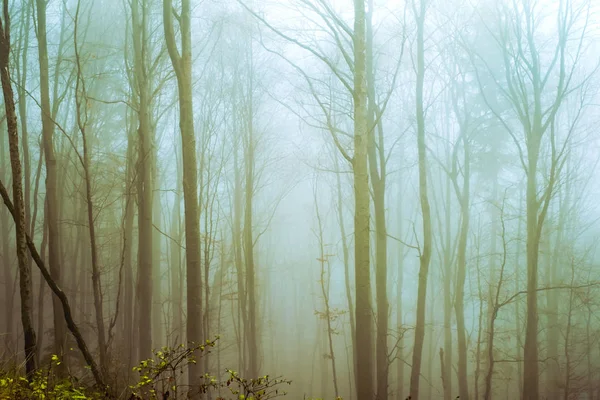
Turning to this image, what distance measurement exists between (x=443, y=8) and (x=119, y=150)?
1151cm

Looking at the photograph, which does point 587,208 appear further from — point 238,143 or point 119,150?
point 119,150

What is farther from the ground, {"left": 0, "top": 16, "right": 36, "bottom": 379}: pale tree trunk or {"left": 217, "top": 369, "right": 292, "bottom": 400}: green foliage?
{"left": 0, "top": 16, "right": 36, "bottom": 379}: pale tree trunk

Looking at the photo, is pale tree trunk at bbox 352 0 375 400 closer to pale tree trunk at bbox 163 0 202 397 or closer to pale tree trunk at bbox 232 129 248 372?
pale tree trunk at bbox 163 0 202 397

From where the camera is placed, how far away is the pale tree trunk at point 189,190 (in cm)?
533

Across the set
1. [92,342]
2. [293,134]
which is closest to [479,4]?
[293,134]

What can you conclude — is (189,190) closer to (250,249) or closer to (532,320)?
(250,249)

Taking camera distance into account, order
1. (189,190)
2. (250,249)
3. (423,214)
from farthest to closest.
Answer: (250,249) < (423,214) < (189,190)

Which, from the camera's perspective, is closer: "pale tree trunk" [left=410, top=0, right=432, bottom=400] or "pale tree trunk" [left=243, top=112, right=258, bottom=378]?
"pale tree trunk" [left=410, top=0, right=432, bottom=400]

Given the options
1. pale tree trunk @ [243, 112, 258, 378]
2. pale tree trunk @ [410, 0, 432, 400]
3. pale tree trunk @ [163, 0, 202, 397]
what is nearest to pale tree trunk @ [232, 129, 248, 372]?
pale tree trunk @ [243, 112, 258, 378]

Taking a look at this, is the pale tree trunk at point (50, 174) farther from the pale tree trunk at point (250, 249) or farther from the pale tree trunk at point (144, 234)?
the pale tree trunk at point (250, 249)

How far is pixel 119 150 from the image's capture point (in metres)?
14.9

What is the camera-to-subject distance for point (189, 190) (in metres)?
5.44

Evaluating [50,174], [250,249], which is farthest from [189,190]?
[250,249]

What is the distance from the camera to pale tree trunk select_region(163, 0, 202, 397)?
5.33 m
